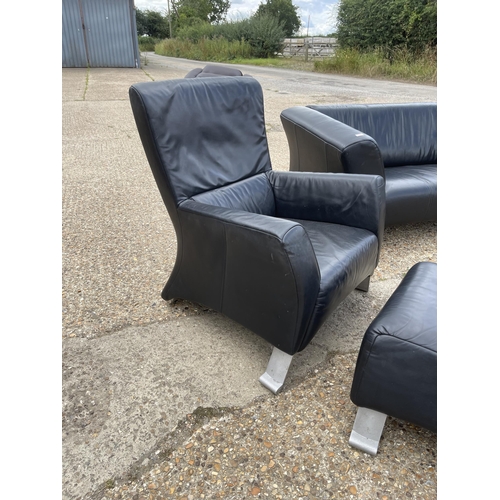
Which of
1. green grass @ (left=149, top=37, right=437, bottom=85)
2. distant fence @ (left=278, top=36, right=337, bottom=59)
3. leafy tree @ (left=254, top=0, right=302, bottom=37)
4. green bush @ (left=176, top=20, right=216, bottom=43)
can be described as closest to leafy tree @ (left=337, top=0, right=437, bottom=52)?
green grass @ (left=149, top=37, right=437, bottom=85)

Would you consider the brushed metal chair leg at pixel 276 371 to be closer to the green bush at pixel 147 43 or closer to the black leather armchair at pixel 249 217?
the black leather armchair at pixel 249 217

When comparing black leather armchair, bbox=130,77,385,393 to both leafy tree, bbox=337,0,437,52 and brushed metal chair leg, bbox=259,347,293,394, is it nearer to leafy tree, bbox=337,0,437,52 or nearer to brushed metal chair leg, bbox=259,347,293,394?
brushed metal chair leg, bbox=259,347,293,394

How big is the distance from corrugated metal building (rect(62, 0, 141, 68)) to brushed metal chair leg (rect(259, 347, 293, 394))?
13.0m

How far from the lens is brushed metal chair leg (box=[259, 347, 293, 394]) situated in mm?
1563

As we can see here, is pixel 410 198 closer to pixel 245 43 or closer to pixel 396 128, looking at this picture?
pixel 396 128

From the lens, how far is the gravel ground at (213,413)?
Result: 1.23 metres

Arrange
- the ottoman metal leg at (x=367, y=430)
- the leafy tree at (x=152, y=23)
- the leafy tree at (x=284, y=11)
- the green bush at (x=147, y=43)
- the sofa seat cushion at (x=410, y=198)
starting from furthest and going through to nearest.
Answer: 1. the leafy tree at (x=152, y=23)
2. the green bush at (x=147, y=43)
3. the leafy tree at (x=284, y=11)
4. the sofa seat cushion at (x=410, y=198)
5. the ottoman metal leg at (x=367, y=430)

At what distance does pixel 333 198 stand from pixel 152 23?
42.9m

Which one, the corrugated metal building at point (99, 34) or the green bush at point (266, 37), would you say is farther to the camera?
the green bush at point (266, 37)

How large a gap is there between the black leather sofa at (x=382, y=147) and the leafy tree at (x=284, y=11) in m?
22.3

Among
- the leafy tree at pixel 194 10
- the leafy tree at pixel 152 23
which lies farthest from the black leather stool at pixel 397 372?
the leafy tree at pixel 152 23

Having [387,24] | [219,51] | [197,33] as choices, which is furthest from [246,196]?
→ [197,33]

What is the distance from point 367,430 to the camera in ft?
4.39
